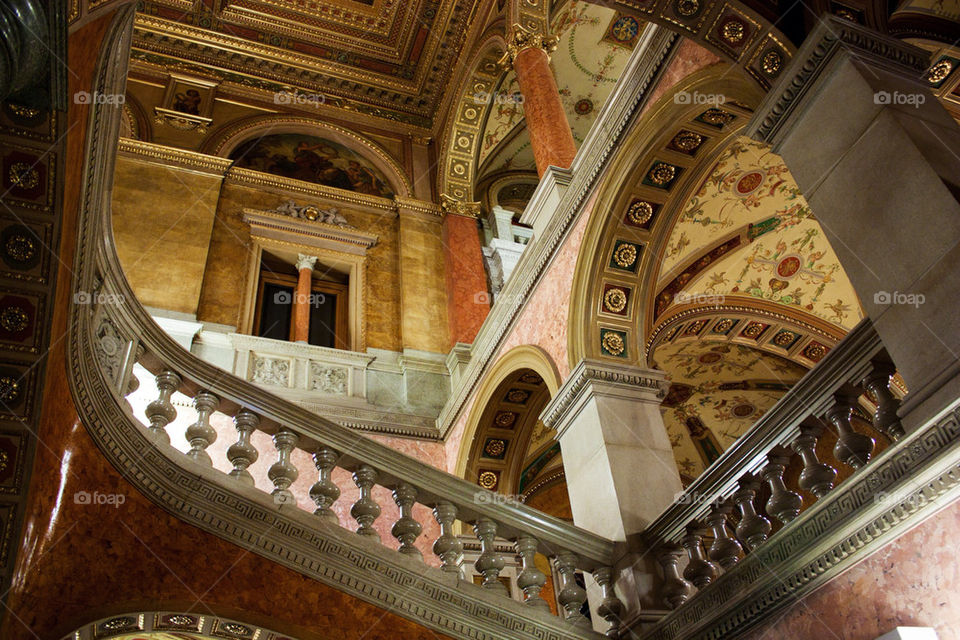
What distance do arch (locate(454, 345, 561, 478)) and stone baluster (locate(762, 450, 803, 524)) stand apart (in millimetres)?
2696

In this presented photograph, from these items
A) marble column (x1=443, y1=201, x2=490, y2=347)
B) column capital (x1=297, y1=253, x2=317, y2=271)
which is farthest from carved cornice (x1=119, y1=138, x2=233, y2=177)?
marble column (x1=443, y1=201, x2=490, y2=347)

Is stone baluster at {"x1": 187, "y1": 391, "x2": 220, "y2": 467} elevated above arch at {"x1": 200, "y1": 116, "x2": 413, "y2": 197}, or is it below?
below

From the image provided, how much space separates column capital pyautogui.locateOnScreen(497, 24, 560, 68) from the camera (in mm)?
8695

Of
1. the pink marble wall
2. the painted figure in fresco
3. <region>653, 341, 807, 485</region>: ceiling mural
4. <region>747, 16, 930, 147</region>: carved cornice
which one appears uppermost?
the painted figure in fresco

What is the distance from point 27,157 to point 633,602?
11.8ft

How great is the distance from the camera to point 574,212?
668cm

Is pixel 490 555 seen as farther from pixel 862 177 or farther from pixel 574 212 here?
pixel 574 212

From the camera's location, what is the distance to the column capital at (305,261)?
10195 mm

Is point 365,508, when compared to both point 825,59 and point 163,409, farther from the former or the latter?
point 825,59

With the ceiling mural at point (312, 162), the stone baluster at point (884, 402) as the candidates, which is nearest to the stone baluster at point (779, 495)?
the stone baluster at point (884, 402)

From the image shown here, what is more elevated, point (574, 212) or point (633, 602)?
point (574, 212)

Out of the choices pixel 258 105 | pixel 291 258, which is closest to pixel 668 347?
pixel 291 258

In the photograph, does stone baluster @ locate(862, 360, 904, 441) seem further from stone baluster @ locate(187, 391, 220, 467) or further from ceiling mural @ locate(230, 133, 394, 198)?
ceiling mural @ locate(230, 133, 394, 198)

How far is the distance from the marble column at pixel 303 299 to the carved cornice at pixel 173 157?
5.16ft
